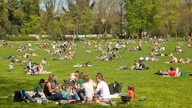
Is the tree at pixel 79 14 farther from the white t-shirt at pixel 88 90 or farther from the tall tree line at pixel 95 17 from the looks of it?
→ the white t-shirt at pixel 88 90

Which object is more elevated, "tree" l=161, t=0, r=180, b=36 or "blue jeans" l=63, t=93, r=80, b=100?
"tree" l=161, t=0, r=180, b=36

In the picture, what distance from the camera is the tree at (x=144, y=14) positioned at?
74.7 meters

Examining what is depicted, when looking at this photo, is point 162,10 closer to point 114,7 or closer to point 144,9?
point 144,9

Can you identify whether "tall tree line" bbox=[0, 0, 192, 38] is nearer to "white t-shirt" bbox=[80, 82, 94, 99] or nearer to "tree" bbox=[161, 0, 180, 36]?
"tree" bbox=[161, 0, 180, 36]

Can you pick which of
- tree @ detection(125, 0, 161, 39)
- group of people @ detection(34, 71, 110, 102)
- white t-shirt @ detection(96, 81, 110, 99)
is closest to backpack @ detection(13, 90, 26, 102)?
group of people @ detection(34, 71, 110, 102)

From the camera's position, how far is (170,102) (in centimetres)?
988

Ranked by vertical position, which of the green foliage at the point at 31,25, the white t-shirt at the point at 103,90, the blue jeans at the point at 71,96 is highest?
the green foliage at the point at 31,25

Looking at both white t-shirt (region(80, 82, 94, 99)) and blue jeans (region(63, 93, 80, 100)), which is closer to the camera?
white t-shirt (region(80, 82, 94, 99))

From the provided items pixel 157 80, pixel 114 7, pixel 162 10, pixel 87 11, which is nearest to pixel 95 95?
pixel 157 80

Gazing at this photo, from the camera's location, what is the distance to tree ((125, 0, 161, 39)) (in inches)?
2940

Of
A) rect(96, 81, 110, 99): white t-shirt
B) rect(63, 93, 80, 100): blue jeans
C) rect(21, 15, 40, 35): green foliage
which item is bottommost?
rect(63, 93, 80, 100): blue jeans

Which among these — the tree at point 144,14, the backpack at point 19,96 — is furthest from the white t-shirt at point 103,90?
the tree at point 144,14

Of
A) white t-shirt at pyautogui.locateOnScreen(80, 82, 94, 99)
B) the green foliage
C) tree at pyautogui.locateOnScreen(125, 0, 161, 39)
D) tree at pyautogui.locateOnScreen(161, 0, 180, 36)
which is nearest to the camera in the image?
white t-shirt at pyautogui.locateOnScreen(80, 82, 94, 99)

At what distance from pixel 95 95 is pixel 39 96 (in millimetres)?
2577
